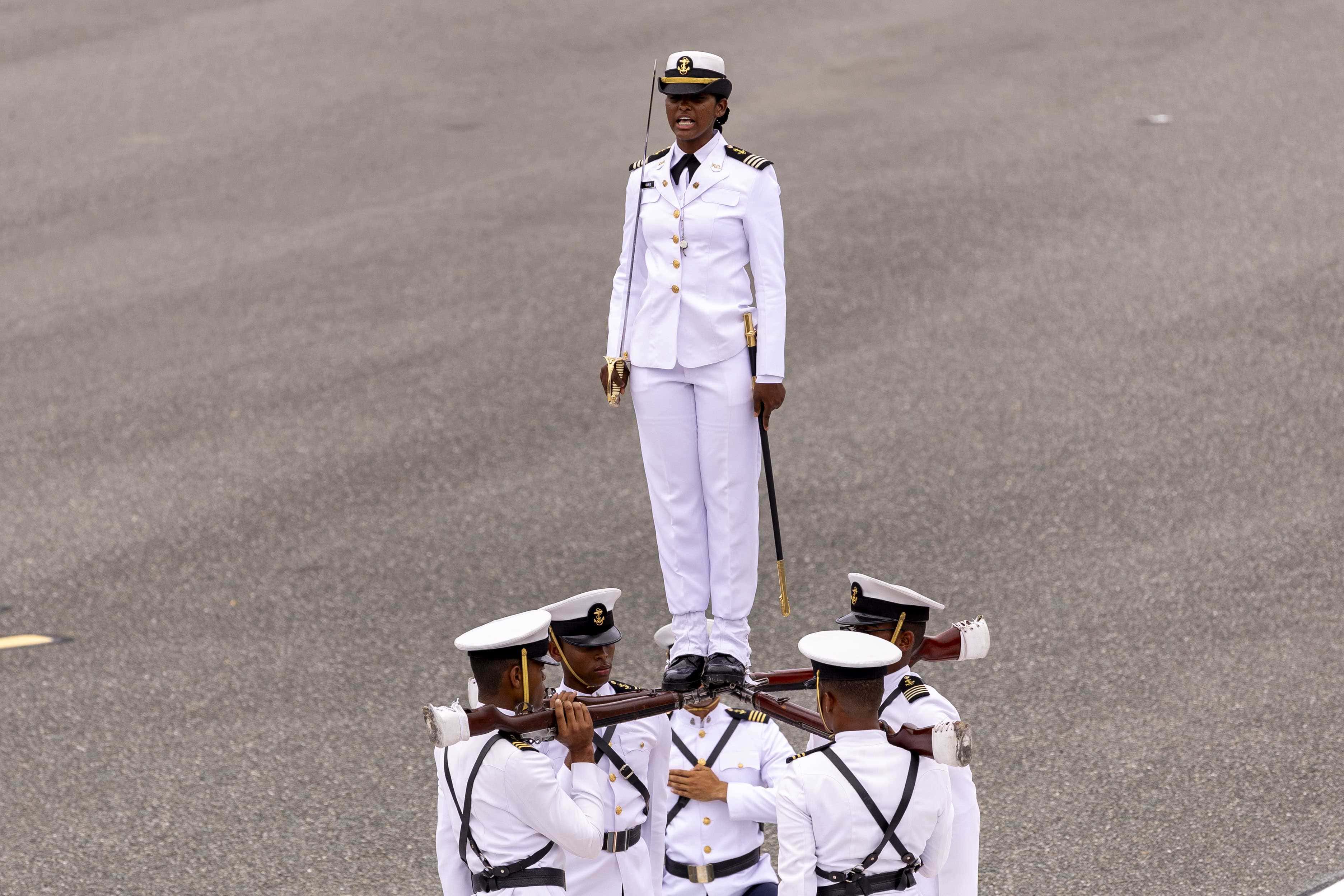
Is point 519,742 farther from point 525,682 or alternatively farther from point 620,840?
point 620,840

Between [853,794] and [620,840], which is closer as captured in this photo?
[853,794]

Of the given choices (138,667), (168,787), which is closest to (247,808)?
(168,787)

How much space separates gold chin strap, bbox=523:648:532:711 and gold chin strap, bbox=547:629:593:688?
0.46 m

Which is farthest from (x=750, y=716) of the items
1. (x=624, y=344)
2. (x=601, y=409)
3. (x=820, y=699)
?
(x=601, y=409)

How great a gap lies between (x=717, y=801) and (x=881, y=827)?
132cm

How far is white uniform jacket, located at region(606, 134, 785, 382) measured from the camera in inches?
277

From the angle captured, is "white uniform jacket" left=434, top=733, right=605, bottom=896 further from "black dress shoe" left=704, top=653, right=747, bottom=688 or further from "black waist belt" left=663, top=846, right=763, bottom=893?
"black dress shoe" left=704, top=653, right=747, bottom=688

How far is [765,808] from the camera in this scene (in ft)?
21.9

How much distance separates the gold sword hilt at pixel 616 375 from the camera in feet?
23.5

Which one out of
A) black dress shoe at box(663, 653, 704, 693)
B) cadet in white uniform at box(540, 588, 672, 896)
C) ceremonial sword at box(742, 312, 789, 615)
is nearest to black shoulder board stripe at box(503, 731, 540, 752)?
cadet in white uniform at box(540, 588, 672, 896)

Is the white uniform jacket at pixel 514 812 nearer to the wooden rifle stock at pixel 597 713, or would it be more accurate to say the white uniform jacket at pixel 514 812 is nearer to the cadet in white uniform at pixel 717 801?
the wooden rifle stock at pixel 597 713

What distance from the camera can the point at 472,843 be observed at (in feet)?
20.5

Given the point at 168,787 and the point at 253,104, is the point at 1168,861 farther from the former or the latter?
the point at 253,104

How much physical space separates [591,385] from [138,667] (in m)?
5.12
